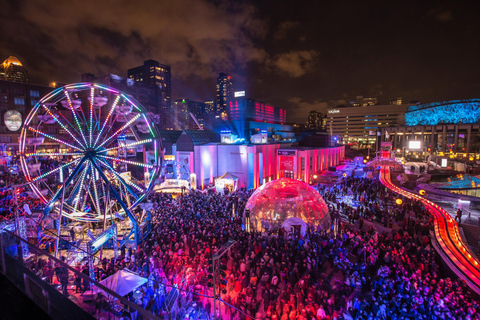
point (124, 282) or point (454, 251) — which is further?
point (454, 251)

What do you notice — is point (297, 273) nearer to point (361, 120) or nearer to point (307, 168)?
point (307, 168)


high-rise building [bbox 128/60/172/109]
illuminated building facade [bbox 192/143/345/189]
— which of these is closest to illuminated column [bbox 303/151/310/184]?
illuminated building facade [bbox 192/143/345/189]

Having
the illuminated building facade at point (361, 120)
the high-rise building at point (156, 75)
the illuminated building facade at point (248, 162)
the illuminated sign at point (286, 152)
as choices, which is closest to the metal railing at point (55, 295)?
the illuminated building facade at point (248, 162)

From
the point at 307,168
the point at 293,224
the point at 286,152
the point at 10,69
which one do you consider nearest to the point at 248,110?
the point at 307,168

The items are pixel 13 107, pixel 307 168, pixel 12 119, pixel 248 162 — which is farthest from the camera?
pixel 13 107

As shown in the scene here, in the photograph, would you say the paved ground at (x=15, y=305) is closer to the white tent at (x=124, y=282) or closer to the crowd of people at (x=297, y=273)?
the crowd of people at (x=297, y=273)

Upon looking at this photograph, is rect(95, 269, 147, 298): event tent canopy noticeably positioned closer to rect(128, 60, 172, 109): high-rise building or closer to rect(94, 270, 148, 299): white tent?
rect(94, 270, 148, 299): white tent
